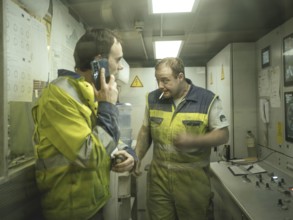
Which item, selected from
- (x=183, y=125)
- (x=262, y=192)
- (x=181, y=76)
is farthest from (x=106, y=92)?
(x=262, y=192)

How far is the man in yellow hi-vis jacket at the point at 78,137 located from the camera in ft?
2.78

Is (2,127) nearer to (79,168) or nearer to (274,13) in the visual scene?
(79,168)

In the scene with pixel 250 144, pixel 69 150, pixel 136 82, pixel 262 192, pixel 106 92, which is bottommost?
pixel 262 192

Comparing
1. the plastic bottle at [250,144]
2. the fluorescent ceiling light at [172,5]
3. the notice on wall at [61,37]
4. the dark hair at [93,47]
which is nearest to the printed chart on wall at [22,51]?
the notice on wall at [61,37]

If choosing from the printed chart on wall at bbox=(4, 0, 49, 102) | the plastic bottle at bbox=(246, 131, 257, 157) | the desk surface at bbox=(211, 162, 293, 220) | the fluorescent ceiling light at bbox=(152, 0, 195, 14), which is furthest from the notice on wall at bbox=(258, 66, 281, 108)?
the printed chart on wall at bbox=(4, 0, 49, 102)

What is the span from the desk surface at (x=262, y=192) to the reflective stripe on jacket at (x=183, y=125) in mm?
282

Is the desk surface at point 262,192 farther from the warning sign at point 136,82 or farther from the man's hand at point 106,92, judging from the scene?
the warning sign at point 136,82

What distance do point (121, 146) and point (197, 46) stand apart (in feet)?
6.13

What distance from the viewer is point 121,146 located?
→ 1.22 meters

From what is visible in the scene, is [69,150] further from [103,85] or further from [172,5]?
[172,5]

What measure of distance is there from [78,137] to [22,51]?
547 mm

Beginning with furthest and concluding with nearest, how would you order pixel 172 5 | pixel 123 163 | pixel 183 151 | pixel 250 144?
pixel 250 144 < pixel 183 151 < pixel 172 5 < pixel 123 163

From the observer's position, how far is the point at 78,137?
83 centimetres

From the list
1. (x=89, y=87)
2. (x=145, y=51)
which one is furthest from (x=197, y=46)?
(x=89, y=87)
